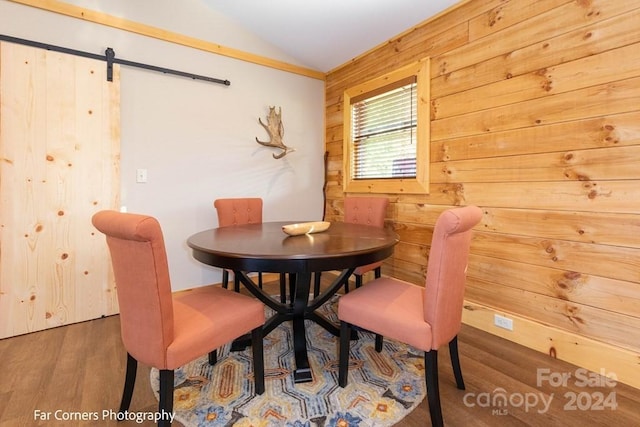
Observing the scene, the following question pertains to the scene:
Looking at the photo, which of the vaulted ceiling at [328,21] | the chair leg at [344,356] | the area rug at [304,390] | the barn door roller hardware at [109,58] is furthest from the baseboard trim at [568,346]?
the barn door roller hardware at [109,58]

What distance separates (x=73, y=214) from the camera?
238 centimetres

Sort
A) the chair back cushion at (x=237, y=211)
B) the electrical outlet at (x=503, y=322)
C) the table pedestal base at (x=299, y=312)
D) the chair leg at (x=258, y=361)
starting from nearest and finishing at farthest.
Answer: the chair leg at (x=258, y=361), the table pedestal base at (x=299, y=312), the electrical outlet at (x=503, y=322), the chair back cushion at (x=237, y=211)

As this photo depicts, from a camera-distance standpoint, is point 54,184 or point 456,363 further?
point 54,184

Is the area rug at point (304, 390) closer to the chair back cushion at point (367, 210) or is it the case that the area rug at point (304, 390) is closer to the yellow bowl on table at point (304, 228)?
the yellow bowl on table at point (304, 228)

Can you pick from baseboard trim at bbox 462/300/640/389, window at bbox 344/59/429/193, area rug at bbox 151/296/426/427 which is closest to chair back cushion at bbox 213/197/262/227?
area rug at bbox 151/296/426/427

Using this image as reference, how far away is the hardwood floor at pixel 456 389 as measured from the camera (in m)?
1.39

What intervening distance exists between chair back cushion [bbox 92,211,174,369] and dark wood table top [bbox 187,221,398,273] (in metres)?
0.32

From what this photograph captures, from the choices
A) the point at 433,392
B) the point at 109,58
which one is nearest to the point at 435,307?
the point at 433,392

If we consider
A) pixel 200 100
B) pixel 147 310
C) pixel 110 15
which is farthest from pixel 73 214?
pixel 147 310

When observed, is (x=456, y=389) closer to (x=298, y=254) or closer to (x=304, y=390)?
(x=304, y=390)

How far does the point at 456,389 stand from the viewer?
1.58 meters

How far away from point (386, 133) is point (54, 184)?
283 centimetres

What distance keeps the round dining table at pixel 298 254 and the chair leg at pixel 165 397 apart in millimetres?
466

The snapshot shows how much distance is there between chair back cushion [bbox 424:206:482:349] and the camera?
1.23 metres
